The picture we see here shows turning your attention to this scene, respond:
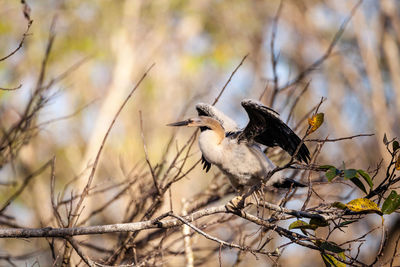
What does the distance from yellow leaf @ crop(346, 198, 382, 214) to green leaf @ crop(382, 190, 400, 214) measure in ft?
0.14

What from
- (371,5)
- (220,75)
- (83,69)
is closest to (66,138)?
(83,69)

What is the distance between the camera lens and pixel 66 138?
13188 millimetres

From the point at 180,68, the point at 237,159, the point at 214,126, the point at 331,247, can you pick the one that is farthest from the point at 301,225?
the point at 180,68

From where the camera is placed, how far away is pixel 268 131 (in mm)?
3912

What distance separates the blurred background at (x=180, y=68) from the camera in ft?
33.5

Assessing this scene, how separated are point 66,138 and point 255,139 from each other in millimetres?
10019

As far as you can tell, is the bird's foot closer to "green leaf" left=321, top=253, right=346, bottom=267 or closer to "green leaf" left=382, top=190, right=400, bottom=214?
"green leaf" left=321, top=253, right=346, bottom=267

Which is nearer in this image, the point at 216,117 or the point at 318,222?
the point at 318,222

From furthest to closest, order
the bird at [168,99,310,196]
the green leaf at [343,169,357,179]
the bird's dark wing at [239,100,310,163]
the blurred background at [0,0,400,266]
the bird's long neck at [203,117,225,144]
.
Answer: the blurred background at [0,0,400,266], the bird's long neck at [203,117,225,144], the bird at [168,99,310,196], the bird's dark wing at [239,100,310,163], the green leaf at [343,169,357,179]

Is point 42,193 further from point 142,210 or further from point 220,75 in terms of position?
point 220,75

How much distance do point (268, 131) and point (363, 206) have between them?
1.28m

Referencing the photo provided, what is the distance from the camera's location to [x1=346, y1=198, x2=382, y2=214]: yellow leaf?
2.74 m

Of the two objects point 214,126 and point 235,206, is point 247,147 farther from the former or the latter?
point 235,206

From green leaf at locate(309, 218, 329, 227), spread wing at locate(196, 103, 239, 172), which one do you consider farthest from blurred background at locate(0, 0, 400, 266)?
A: green leaf at locate(309, 218, 329, 227)
